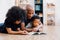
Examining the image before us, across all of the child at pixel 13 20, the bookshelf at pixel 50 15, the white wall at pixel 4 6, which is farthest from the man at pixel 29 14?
the bookshelf at pixel 50 15

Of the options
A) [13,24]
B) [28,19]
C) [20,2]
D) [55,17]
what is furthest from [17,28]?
[55,17]

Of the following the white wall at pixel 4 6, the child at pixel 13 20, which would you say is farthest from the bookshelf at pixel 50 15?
the child at pixel 13 20

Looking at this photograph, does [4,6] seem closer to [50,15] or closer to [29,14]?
[50,15]

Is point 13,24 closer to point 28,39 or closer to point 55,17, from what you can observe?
point 28,39

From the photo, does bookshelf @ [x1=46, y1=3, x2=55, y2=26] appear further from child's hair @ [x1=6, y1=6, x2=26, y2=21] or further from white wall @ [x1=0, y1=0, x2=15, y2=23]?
child's hair @ [x1=6, y1=6, x2=26, y2=21]

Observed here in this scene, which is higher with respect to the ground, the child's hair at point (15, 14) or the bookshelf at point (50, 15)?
the child's hair at point (15, 14)

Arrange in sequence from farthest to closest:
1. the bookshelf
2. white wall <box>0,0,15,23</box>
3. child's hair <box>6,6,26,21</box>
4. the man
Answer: the bookshelf → white wall <box>0,0,15,23</box> → the man → child's hair <box>6,6,26,21</box>

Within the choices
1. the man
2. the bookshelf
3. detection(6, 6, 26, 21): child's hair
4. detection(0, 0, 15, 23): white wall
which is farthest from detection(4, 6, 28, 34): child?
the bookshelf

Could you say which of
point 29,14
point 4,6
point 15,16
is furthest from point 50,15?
point 15,16

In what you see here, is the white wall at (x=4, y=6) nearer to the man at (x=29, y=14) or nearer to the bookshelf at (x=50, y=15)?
the bookshelf at (x=50, y=15)

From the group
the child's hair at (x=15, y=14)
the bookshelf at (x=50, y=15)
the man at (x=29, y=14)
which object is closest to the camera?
the child's hair at (x=15, y=14)

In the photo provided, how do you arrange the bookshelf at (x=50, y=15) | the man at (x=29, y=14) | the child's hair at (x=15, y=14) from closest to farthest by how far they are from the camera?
1. the child's hair at (x=15, y=14)
2. the man at (x=29, y=14)
3. the bookshelf at (x=50, y=15)

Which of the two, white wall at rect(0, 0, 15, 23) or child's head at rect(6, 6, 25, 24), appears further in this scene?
white wall at rect(0, 0, 15, 23)

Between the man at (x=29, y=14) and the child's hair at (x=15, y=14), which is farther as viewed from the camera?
the man at (x=29, y=14)
